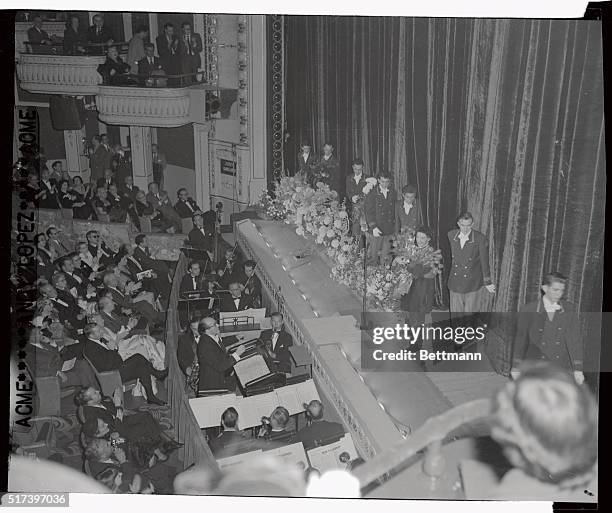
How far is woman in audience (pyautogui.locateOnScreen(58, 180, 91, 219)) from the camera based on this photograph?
515 centimetres

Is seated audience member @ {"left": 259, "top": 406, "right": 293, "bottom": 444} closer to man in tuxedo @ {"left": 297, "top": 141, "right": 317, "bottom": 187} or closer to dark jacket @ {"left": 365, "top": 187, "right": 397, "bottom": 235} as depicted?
dark jacket @ {"left": 365, "top": 187, "right": 397, "bottom": 235}

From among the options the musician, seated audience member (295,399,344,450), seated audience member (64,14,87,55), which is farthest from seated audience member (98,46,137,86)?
seated audience member (295,399,344,450)

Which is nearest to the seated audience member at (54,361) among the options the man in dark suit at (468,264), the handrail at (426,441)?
the handrail at (426,441)

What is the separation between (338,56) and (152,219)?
1489 millimetres

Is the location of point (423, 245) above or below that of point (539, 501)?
above

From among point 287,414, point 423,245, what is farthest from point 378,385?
point 423,245

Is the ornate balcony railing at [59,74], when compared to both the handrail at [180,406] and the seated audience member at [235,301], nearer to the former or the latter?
the handrail at [180,406]

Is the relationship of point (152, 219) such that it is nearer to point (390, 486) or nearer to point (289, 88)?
point (289, 88)

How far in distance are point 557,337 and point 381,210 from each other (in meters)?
1.27

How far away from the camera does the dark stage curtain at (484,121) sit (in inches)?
192

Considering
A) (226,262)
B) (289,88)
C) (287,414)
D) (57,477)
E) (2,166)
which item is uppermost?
(289,88)

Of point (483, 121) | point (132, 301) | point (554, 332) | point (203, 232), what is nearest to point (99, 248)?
point (132, 301)

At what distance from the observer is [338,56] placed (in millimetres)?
5043

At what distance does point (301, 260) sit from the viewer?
17.4 feet
